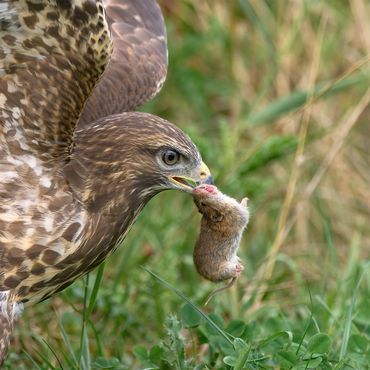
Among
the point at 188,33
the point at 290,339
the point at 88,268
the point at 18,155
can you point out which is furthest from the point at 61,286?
the point at 188,33

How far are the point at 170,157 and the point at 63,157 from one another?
343mm

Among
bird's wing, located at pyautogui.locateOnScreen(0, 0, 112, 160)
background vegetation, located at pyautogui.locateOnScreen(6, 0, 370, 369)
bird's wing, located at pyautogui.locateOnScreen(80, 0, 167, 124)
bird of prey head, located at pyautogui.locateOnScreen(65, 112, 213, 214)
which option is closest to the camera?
bird's wing, located at pyautogui.locateOnScreen(0, 0, 112, 160)

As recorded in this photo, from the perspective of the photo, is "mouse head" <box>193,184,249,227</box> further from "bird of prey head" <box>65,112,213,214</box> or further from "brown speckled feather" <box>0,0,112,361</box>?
"brown speckled feather" <box>0,0,112,361</box>

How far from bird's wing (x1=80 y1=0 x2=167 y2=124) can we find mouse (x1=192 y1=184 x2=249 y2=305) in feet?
1.80

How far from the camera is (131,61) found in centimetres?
471

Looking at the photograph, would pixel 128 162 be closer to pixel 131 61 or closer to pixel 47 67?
pixel 47 67

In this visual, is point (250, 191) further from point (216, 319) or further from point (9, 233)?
point (9, 233)

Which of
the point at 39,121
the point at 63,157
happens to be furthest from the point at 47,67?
the point at 63,157

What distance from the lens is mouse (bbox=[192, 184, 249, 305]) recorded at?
4105mm

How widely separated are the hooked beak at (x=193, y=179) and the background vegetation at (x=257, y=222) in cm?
44

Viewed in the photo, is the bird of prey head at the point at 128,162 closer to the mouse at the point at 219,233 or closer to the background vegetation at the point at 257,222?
the mouse at the point at 219,233

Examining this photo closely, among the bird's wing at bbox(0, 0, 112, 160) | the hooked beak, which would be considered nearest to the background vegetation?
the hooked beak

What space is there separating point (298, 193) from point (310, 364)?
233cm

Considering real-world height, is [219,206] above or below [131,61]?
below
